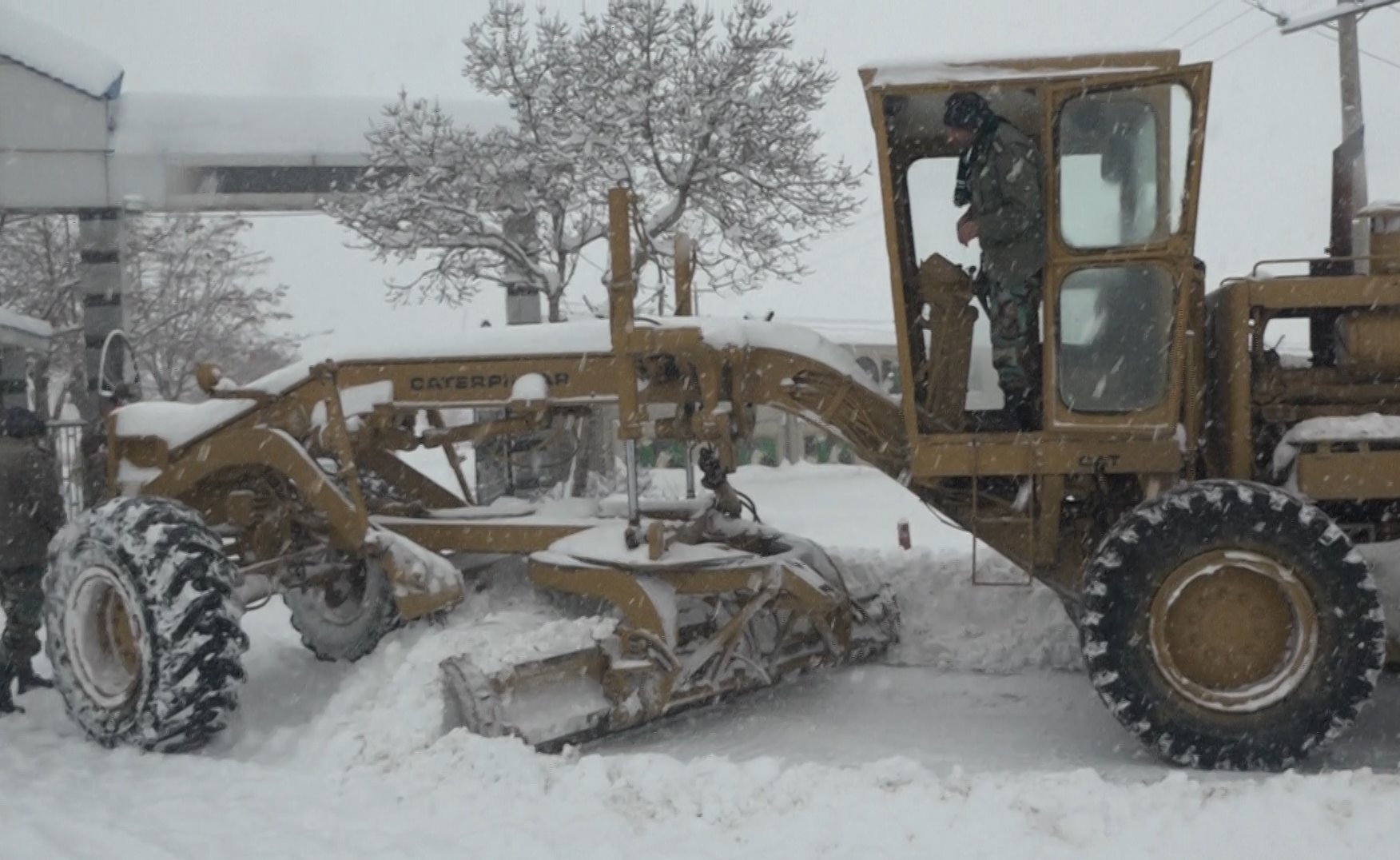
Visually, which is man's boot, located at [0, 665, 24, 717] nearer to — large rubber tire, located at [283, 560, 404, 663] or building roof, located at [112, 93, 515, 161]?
large rubber tire, located at [283, 560, 404, 663]

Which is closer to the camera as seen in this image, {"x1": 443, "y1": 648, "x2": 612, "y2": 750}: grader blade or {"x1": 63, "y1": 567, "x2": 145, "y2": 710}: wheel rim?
{"x1": 443, "y1": 648, "x2": 612, "y2": 750}: grader blade

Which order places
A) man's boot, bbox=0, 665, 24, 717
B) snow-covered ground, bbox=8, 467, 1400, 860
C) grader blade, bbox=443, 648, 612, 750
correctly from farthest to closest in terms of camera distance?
man's boot, bbox=0, 665, 24, 717 → grader blade, bbox=443, 648, 612, 750 → snow-covered ground, bbox=8, 467, 1400, 860

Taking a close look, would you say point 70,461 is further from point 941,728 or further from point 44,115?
point 941,728

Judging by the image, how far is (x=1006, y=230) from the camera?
5852mm

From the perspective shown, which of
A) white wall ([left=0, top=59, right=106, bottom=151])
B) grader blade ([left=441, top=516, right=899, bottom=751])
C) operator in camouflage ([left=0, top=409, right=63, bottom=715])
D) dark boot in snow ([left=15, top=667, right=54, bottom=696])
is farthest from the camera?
white wall ([left=0, top=59, right=106, bottom=151])

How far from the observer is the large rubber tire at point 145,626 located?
583cm

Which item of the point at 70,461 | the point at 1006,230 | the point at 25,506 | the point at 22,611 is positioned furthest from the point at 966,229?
the point at 70,461

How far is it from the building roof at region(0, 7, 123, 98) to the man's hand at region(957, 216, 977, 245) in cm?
1405

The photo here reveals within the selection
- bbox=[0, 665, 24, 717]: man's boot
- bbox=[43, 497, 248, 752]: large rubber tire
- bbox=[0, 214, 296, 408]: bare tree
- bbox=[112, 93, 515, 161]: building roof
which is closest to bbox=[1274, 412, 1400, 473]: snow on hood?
bbox=[43, 497, 248, 752]: large rubber tire

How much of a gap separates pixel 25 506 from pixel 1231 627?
6.41m

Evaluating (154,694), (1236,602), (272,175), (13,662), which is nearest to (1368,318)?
(1236,602)

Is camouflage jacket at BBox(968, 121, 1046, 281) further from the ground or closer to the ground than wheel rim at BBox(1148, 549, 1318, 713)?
further from the ground

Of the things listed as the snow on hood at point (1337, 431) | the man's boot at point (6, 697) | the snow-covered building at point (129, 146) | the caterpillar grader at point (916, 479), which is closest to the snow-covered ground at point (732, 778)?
the man's boot at point (6, 697)

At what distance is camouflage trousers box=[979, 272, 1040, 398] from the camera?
6008mm
